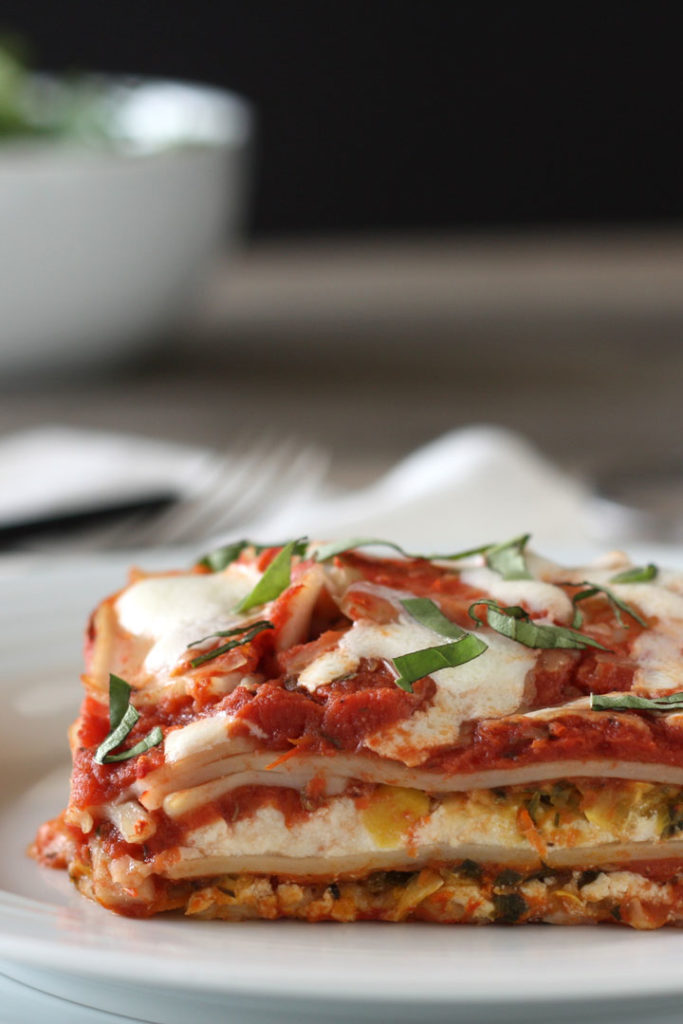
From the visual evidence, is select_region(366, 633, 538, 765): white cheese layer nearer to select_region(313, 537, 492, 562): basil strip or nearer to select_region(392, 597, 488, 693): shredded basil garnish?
select_region(392, 597, 488, 693): shredded basil garnish

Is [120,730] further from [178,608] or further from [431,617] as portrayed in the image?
[431,617]

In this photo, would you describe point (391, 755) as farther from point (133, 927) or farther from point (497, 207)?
point (497, 207)

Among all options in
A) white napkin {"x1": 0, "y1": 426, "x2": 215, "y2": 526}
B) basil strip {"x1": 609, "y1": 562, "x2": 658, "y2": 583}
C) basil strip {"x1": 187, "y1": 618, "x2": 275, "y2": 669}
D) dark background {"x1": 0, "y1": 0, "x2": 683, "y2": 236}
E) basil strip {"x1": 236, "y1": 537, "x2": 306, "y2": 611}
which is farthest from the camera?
dark background {"x1": 0, "y1": 0, "x2": 683, "y2": 236}

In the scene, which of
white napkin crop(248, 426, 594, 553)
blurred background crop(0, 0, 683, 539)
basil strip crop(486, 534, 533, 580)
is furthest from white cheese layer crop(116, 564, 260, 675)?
blurred background crop(0, 0, 683, 539)

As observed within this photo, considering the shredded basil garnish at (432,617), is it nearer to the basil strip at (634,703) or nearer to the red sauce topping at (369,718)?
the red sauce topping at (369,718)

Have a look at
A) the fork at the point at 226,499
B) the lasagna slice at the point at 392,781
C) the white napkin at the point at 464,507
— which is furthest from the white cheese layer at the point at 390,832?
the fork at the point at 226,499

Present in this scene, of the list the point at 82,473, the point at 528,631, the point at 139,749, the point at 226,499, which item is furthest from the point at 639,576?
the point at 82,473

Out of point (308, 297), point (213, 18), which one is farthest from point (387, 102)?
point (308, 297)
